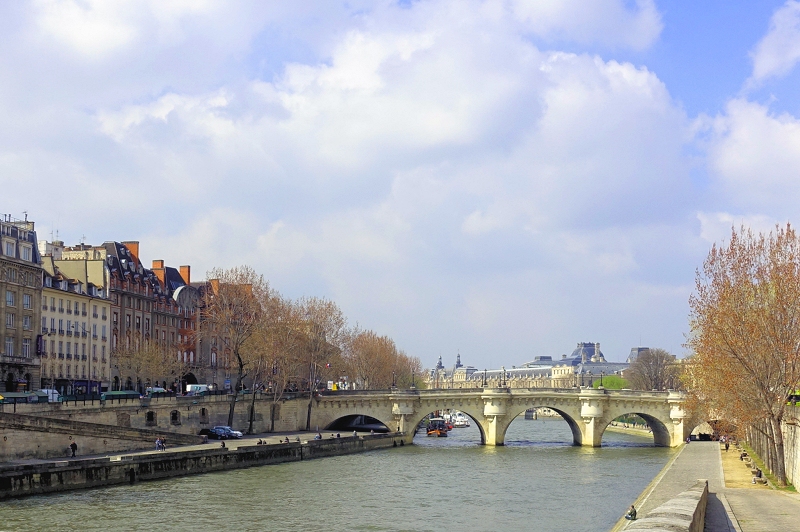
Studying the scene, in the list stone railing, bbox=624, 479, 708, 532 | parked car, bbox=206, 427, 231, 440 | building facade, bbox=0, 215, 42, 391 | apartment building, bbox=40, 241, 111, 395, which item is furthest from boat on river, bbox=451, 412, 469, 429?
stone railing, bbox=624, 479, 708, 532

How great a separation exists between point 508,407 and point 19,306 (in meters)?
46.3

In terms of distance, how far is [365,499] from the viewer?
51.2 m

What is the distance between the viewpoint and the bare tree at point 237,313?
84875mm

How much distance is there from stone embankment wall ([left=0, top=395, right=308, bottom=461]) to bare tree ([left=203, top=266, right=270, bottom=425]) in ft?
8.11

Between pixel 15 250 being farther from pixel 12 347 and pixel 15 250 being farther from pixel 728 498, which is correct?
pixel 728 498

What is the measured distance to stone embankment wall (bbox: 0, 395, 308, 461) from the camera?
2186 inches

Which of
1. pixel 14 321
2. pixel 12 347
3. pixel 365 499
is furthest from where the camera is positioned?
pixel 14 321

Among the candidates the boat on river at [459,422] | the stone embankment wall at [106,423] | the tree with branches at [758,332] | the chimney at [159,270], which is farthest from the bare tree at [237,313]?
the boat on river at [459,422]

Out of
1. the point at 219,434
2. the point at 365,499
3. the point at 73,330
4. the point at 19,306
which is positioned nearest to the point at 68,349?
the point at 73,330

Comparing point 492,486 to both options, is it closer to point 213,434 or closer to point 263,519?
point 263,519

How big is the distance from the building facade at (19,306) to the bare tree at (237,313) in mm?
15267

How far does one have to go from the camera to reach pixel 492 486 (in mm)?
58188

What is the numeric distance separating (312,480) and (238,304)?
103 ft

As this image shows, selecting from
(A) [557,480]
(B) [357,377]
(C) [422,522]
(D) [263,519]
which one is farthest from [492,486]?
(B) [357,377]
